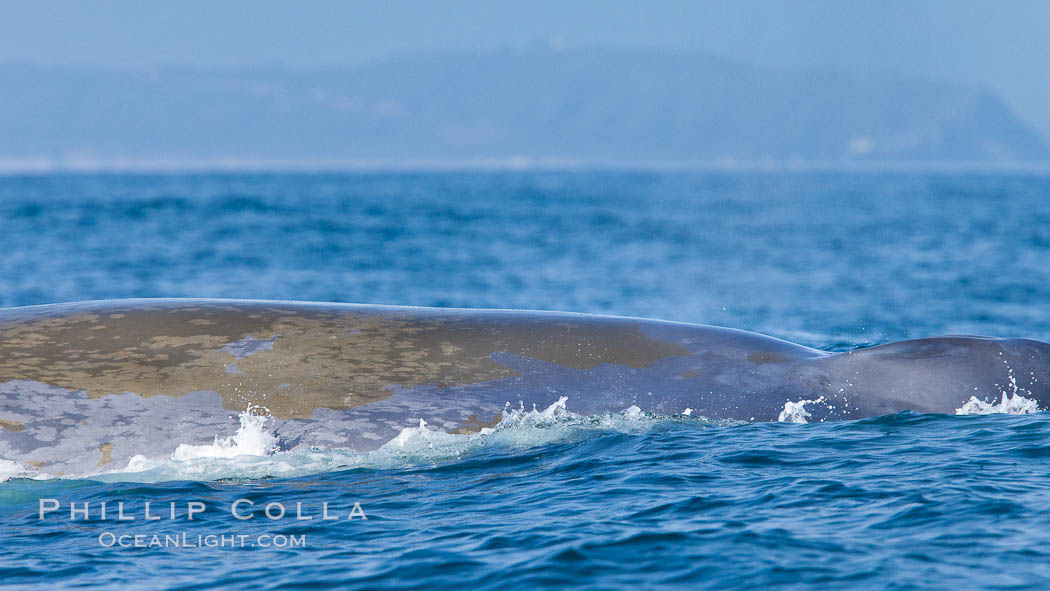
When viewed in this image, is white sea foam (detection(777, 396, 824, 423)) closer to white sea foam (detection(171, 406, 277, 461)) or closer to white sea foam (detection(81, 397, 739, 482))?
white sea foam (detection(81, 397, 739, 482))

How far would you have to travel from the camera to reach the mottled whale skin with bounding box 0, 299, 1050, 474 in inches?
382

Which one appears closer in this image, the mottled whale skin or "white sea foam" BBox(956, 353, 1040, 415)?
the mottled whale skin

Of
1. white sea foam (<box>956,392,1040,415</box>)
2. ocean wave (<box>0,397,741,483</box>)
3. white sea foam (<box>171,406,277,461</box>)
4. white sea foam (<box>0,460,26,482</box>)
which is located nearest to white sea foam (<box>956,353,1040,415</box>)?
white sea foam (<box>956,392,1040,415</box>)

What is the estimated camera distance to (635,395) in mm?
10320

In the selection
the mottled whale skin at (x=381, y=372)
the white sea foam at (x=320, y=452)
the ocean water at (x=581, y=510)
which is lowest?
the ocean water at (x=581, y=510)

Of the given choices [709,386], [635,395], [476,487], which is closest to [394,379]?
[476,487]

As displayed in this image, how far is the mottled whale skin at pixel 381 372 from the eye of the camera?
9711 millimetres

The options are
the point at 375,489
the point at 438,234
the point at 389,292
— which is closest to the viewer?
the point at 375,489

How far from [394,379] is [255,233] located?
40270 mm

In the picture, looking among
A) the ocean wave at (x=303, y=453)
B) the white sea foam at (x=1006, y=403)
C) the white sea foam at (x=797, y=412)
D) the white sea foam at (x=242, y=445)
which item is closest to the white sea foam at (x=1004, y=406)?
the white sea foam at (x=1006, y=403)

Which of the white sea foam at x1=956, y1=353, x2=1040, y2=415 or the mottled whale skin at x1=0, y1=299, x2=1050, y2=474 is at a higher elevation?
the mottled whale skin at x1=0, y1=299, x2=1050, y2=474

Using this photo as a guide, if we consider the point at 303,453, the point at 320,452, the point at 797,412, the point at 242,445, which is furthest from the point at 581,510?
the point at 242,445

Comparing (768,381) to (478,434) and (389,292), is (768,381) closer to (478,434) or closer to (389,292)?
(478,434)

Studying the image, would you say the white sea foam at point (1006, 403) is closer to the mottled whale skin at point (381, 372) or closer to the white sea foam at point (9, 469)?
the mottled whale skin at point (381, 372)
